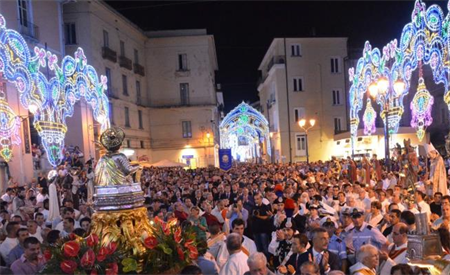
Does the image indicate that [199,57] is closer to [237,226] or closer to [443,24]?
[443,24]

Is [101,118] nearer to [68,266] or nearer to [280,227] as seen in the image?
[280,227]

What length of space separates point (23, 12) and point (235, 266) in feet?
70.5

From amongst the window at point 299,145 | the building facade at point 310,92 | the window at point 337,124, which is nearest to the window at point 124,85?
the building facade at point 310,92

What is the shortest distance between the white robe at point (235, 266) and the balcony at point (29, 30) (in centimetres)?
2005

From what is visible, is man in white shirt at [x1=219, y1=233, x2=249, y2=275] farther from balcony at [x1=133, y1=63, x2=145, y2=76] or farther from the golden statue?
balcony at [x1=133, y1=63, x2=145, y2=76]

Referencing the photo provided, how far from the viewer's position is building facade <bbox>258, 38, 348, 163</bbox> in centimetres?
4462

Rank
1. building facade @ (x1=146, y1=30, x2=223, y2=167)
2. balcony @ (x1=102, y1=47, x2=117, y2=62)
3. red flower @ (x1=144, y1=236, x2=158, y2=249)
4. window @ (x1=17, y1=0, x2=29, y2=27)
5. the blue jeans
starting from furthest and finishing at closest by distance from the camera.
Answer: building facade @ (x1=146, y1=30, x2=223, y2=167) → balcony @ (x1=102, y1=47, x2=117, y2=62) → window @ (x1=17, y1=0, x2=29, y2=27) → the blue jeans → red flower @ (x1=144, y1=236, x2=158, y2=249)

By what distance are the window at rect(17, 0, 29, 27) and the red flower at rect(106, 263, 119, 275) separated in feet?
69.4

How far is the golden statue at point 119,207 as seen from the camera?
459cm

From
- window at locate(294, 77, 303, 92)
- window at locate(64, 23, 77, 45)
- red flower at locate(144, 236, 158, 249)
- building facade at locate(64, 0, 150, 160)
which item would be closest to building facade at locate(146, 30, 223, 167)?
building facade at locate(64, 0, 150, 160)

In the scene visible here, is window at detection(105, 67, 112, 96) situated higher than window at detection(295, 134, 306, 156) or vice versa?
window at detection(105, 67, 112, 96)

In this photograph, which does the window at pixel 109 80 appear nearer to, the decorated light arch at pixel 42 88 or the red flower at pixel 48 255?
the decorated light arch at pixel 42 88

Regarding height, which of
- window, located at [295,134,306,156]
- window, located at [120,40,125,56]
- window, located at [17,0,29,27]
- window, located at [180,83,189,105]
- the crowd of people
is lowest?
window, located at [295,134,306,156]

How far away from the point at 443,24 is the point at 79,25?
83.2 ft
